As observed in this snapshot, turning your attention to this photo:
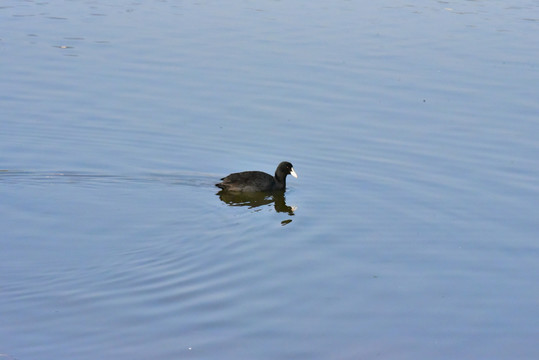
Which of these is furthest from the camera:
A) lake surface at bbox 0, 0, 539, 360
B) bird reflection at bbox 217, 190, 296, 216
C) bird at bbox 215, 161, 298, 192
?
bird at bbox 215, 161, 298, 192

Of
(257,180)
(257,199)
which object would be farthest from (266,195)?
(257,180)

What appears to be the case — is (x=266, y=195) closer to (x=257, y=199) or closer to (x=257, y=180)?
(x=257, y=199)

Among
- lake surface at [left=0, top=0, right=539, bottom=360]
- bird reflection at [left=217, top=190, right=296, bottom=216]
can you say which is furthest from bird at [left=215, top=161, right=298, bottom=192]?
lake surface at [left=0, top=0, right=539, bottom=360]

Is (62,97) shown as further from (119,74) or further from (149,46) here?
(149,46)

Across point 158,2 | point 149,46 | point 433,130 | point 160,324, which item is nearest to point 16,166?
point 160,324

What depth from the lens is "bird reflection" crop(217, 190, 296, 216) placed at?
12867 mm

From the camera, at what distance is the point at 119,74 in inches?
728

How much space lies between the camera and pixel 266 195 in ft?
44.9

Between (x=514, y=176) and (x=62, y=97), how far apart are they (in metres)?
8.24

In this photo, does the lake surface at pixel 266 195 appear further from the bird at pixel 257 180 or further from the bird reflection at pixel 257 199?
the bird at pixel 257 180

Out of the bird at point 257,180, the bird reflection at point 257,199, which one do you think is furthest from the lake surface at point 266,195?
the bird at point 257,180

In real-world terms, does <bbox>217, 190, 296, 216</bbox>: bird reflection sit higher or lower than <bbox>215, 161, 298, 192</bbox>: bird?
lower

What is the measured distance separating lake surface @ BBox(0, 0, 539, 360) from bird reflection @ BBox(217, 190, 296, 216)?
0.16 feet

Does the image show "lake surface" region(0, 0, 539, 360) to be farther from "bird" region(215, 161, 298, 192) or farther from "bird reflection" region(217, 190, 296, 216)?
"bird" region(215, 161, 298, 192)
